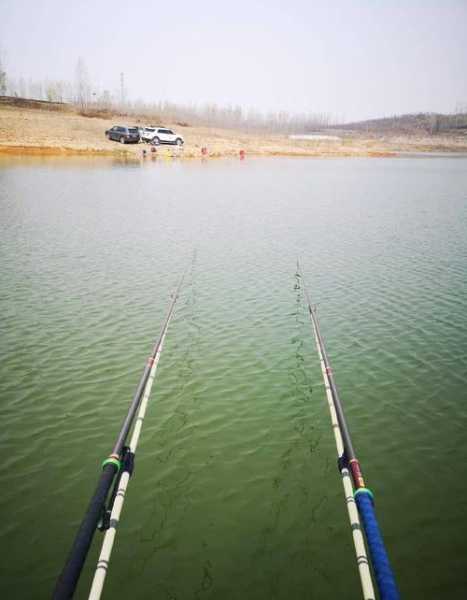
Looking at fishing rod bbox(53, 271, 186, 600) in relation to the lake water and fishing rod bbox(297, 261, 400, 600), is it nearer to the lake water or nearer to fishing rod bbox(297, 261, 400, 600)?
the lake water

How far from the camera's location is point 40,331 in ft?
37.5

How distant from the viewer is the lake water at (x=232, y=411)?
5289 millimetres

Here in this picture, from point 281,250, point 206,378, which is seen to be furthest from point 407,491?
point 281,250

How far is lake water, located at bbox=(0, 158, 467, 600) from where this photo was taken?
17.4ft

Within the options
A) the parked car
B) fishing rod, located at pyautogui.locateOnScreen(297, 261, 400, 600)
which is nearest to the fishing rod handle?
fishing rod, located at pyautogui.locateOnScreen(297, 261, 400, 600)

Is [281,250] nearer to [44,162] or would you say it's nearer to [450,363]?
[450,363]

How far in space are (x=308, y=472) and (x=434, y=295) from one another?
35.1ft

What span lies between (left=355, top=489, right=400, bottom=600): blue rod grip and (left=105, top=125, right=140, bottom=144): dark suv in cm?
7899

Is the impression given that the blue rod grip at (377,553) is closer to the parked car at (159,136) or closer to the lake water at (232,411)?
the lake water at (232,411)

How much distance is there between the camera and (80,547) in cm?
327

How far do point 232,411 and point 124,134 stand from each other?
7500 cm

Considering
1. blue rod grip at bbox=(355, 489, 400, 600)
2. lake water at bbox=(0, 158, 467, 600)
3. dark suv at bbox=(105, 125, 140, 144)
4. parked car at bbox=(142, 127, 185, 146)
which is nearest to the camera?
blue rod grip at bbox=(355, 489, 400, 600)

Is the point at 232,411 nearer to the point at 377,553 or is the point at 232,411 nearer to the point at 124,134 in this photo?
the point at 377,553

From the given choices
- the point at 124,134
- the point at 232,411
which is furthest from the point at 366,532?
the point at 124,134
